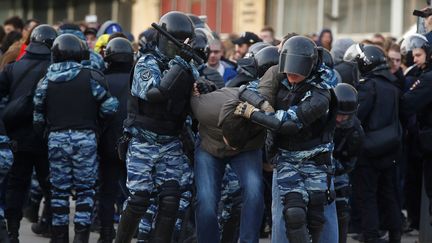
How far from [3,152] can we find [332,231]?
8.06ft

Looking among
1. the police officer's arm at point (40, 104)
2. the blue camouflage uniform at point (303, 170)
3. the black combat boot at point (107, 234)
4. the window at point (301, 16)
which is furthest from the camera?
the window at point (301, 16)

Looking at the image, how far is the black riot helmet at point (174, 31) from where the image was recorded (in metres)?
8.53

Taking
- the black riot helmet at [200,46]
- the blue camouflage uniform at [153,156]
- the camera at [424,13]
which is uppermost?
the camera at [424,13]

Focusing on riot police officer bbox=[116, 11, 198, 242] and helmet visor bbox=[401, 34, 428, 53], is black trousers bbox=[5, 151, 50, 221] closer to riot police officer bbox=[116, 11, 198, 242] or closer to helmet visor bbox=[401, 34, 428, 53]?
riot police officer bbox=[116, 11, 198, 242]

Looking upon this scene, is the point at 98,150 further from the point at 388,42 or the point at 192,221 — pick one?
the point at 388,42

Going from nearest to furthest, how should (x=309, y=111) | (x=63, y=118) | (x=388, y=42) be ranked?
(x=309, y=111)
(x=63, y=118)
(x=388, y=42)

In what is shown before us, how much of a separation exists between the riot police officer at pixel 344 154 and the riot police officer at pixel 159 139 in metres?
1.52

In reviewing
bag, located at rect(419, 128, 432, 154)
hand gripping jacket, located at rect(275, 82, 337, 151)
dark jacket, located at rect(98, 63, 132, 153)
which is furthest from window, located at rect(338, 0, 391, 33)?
hand gripping jacket, located at rect(275, 82, 337, 151)

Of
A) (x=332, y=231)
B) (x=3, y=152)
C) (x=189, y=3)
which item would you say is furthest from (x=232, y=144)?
(x=189, y=3)

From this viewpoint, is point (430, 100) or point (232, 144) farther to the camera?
point (430, 100)

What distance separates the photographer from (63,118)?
9.72 meters

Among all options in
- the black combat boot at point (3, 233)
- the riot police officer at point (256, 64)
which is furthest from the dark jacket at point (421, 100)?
the black combat boot at point (3, 233)

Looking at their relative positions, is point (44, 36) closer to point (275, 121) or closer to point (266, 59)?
point (266, 59)

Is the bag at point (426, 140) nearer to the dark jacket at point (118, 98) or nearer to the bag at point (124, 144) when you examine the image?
the dark jacket at point (118, 98)
